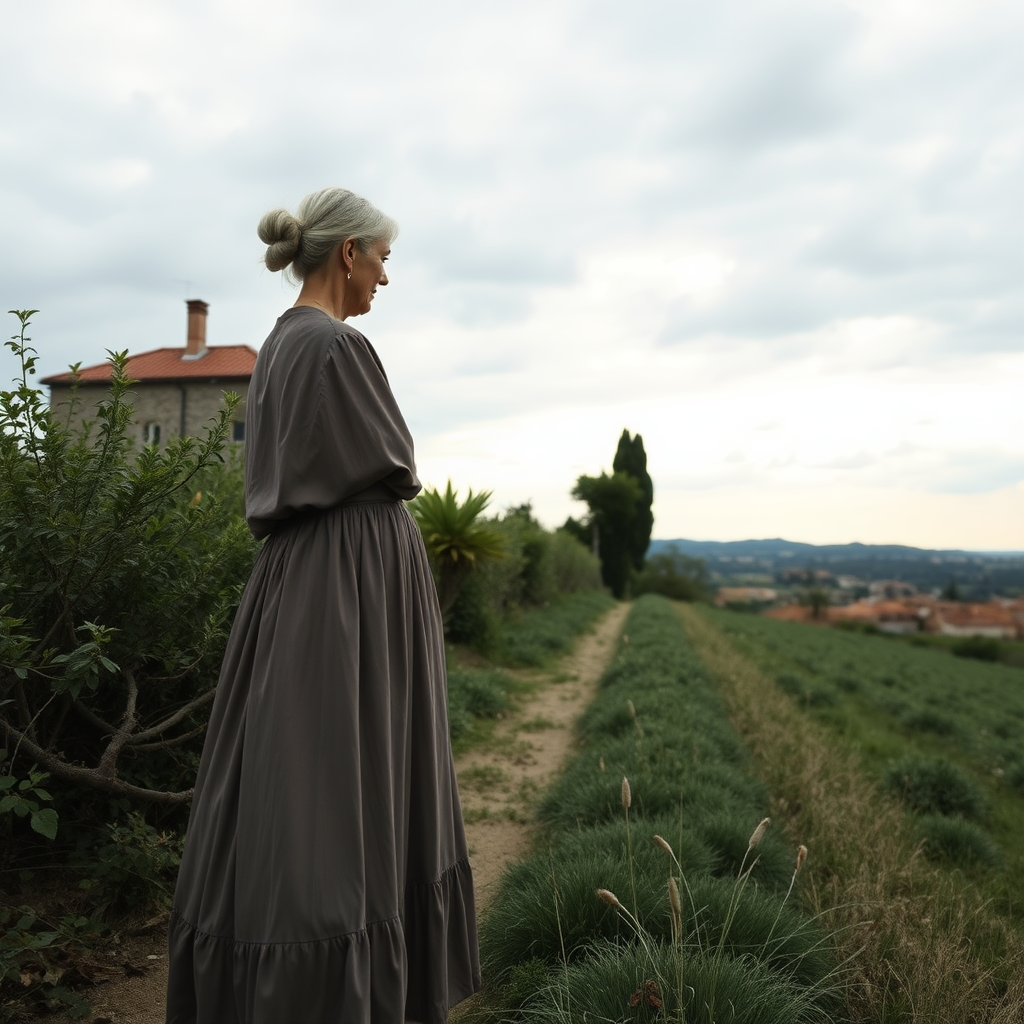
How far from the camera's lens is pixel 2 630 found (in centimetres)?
223

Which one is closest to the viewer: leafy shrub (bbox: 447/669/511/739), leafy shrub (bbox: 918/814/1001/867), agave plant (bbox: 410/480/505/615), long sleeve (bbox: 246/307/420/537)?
long sleeve (bbox: 246/307/420/537)

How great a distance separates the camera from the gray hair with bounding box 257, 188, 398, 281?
2.09 meters

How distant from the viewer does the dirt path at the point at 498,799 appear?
8.22ft

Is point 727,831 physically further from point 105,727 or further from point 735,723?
point 735,723

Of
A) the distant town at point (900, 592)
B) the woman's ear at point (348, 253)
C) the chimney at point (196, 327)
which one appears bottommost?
the distant town at point (900, 592)

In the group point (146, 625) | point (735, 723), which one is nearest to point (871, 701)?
point (735, 723)

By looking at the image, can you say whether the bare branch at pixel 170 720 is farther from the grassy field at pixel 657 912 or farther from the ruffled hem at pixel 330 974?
the grassy field at pixel 657 912

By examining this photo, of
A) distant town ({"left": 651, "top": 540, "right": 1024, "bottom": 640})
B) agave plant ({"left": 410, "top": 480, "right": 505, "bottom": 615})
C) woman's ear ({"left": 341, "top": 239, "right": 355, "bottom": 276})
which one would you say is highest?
woman's ear ({"left": 341, "top": 239, "right": 355, "bottom": 276})

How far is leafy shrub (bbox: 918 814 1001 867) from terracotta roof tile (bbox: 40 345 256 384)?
66.8 feet

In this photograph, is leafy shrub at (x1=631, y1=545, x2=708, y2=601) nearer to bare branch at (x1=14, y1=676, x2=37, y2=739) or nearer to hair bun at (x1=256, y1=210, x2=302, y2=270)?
bare branch at (x1=14, y1=676, x2=37, y2=739)

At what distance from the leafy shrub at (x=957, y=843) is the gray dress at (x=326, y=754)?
132 inches

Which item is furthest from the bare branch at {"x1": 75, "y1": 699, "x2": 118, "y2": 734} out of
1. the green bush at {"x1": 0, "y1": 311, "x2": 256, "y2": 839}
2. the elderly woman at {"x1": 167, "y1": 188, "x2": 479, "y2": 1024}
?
the elderly woman at {"x1": 167, "y1": 188, "x2": 479, "y2": 1024}

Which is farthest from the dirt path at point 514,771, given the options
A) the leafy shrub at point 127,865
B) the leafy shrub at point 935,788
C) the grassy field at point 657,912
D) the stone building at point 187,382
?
the stone building at point 187,382

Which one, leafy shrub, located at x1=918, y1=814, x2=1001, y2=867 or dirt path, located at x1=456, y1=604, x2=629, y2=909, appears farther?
leafy shrub, located at x1=918, y1=814, x2=1001, y2=867
